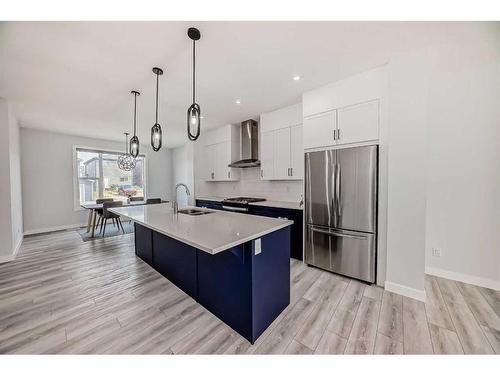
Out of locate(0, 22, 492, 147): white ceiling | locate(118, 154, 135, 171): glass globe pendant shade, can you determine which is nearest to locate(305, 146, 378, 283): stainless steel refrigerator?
locate(0, 22, 492, 147): white ceiling

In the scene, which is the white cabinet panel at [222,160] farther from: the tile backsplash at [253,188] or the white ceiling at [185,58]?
the white ceiling at [185,58]

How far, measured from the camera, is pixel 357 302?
2059 millimetres

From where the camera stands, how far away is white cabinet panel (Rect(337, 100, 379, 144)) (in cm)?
236

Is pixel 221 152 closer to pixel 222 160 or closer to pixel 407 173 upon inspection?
pixel 222 160

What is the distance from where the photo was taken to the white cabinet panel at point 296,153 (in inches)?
133

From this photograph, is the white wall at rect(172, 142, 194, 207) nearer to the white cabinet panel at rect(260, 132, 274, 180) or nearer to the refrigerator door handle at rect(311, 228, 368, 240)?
the white cabinet panel at rect(260, 132, 274, 180)

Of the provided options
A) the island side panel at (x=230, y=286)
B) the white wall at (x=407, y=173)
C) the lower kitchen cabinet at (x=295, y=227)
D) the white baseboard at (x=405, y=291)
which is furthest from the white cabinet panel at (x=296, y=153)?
the island side panel at (x=230, y=286)

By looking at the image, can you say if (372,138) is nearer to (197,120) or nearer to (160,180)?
(197,120)

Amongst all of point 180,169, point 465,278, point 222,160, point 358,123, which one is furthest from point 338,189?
point 180,169

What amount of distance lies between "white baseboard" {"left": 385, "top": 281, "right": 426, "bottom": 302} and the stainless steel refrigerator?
184 millimetres

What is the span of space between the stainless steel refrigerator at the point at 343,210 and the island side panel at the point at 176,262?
167 cm

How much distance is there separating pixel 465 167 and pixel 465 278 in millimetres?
1363

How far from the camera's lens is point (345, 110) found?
101 inches
